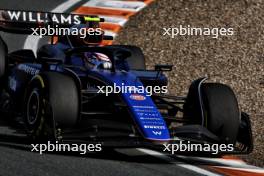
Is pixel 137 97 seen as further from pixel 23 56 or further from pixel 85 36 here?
pixel 23 56

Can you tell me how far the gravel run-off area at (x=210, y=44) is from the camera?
12.6 meters

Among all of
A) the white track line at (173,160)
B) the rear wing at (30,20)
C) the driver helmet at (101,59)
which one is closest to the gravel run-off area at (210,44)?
the rear wing at (30,20)

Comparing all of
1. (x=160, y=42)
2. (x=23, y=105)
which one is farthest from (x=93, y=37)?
(x=160, y=42)

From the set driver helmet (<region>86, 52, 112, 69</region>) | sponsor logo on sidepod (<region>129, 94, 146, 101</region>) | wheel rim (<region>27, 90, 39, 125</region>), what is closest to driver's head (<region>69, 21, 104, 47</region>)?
driver helmet (<region>86, 52, 112, 69</region>)

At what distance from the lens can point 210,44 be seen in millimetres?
14031

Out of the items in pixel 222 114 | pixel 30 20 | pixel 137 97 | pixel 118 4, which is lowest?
pixel 222 114

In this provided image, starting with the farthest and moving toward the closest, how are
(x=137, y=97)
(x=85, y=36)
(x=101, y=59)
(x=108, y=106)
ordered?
(x=85, y=36)
(x=101, y=59)
(x=108, y=106)
(x=137, y=97)

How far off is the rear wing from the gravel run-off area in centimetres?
195

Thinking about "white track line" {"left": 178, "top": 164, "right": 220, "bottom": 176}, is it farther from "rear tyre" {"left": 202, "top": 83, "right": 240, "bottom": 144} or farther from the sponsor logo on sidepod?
the sponsor logo on sidepod

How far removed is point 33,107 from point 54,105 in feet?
2.18

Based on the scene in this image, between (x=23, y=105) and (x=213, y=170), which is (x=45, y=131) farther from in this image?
(x=213, y=170)

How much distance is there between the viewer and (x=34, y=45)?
576 inches

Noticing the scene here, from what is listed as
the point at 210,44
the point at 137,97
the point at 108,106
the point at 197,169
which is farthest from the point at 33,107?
the point at 210,44

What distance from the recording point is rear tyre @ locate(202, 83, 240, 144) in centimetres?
871
